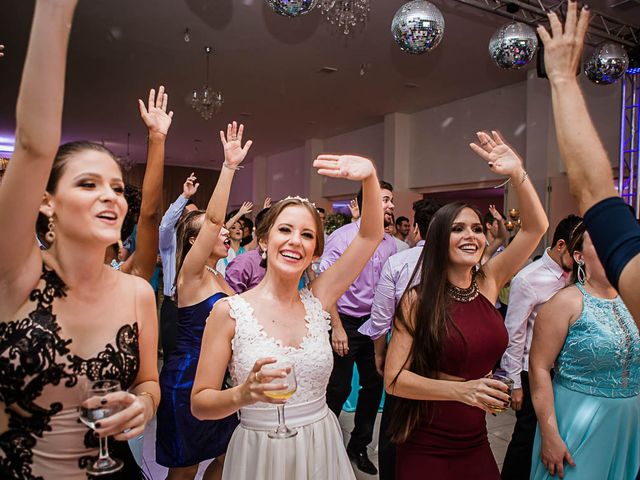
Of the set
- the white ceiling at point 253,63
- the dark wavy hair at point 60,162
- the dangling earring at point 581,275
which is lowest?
the dangling earring at point 581,275

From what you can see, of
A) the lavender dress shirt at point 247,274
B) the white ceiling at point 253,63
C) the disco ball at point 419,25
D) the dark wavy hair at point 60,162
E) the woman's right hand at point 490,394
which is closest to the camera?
the dark wavy hair at point 60,162

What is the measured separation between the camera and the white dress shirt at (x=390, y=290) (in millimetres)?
2930

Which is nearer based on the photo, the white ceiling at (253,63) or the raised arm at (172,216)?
the raised arm at (172,216)

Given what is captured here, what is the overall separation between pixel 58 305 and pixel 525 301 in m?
2.25

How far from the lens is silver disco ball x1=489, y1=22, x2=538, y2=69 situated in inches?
151

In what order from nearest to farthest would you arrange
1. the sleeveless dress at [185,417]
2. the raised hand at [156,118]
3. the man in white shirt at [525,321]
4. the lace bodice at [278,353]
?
the lace bodice at [278,353], the raised hand at [156,118], the sleeveless dress at [185,417], the man in white shirt at [525,321]

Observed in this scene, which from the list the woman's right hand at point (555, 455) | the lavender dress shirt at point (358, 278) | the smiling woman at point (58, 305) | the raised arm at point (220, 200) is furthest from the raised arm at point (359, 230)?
the lavender dress shirt at point (358, 278)

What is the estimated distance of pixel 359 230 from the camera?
1881 mm

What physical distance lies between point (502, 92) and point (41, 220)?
806 cm

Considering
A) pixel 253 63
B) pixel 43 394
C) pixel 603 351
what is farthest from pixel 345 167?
pixel 253 63

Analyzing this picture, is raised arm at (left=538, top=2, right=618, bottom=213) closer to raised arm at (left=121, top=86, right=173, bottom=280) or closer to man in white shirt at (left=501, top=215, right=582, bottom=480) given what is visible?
raised arm at (left=121, top=86, right=173, bottom=280)

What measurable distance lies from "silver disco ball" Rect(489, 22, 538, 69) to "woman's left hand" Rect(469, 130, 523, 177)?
2.26 metres

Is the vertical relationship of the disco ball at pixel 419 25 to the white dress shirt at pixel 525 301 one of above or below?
above

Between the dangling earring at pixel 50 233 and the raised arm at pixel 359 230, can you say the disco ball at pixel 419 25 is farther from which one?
the dangling earring at pixel 50 233
